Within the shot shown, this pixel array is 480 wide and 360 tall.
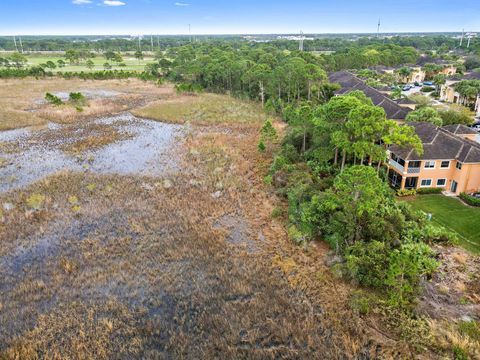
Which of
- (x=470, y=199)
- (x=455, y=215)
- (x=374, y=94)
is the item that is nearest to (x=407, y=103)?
(x=374, y=94)

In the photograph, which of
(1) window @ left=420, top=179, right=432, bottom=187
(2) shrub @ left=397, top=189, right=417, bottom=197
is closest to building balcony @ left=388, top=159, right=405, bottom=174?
(2) shrub @ left=397, top=189, right=417, bottom=197

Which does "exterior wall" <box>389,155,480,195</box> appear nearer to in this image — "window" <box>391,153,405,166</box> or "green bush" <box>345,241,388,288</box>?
"window" <box>391,153,405,166</box>

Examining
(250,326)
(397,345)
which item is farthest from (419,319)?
(250,326)

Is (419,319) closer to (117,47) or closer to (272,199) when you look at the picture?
(272,199)

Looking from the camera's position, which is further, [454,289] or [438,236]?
[438,236]

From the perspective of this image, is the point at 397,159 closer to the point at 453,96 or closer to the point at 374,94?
the point at 374,94

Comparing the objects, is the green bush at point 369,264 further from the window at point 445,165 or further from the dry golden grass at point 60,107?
the dry golden grass at point 60,107

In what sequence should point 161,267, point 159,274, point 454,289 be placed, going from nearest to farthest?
point 454,289 → point 159,274 → point 161,267
